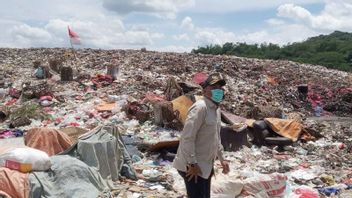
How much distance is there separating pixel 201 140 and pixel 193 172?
24 cm

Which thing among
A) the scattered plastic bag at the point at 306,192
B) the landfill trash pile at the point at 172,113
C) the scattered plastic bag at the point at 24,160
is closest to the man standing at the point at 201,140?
the landfill trash pile at the point at 172,113

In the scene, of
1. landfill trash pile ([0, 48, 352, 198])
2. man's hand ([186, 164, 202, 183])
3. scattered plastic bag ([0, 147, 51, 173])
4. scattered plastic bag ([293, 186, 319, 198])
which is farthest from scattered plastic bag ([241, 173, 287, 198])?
scattered plastic bag ([0, 147, 51, 173])

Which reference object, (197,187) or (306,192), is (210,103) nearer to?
(197,187)

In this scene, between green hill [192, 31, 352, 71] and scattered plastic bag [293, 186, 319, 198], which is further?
green hill [192, 31, 352, 71]

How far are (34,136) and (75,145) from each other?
0.63 m

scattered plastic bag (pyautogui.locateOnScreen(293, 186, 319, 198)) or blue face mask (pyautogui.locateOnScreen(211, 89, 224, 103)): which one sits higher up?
blue face mask (pyautogui.locateOnScreen(211, 89, 224, 103))

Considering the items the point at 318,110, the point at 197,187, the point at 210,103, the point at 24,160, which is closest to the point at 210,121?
the point at 210,103

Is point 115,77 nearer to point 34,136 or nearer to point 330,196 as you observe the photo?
point 34,136

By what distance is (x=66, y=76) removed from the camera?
525 inches

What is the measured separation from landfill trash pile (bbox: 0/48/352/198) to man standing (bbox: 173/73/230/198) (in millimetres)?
1508

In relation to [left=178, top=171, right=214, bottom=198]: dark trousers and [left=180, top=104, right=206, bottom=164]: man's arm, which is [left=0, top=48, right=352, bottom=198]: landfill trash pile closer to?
[left=178, top=171, right=214, bottom=198]: dark trousers

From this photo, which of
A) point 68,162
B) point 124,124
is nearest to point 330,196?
point 68,162

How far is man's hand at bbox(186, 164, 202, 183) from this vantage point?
3426mm

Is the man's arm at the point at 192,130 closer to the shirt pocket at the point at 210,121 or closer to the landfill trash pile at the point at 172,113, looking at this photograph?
the shirt pocket at the point at 210,121
